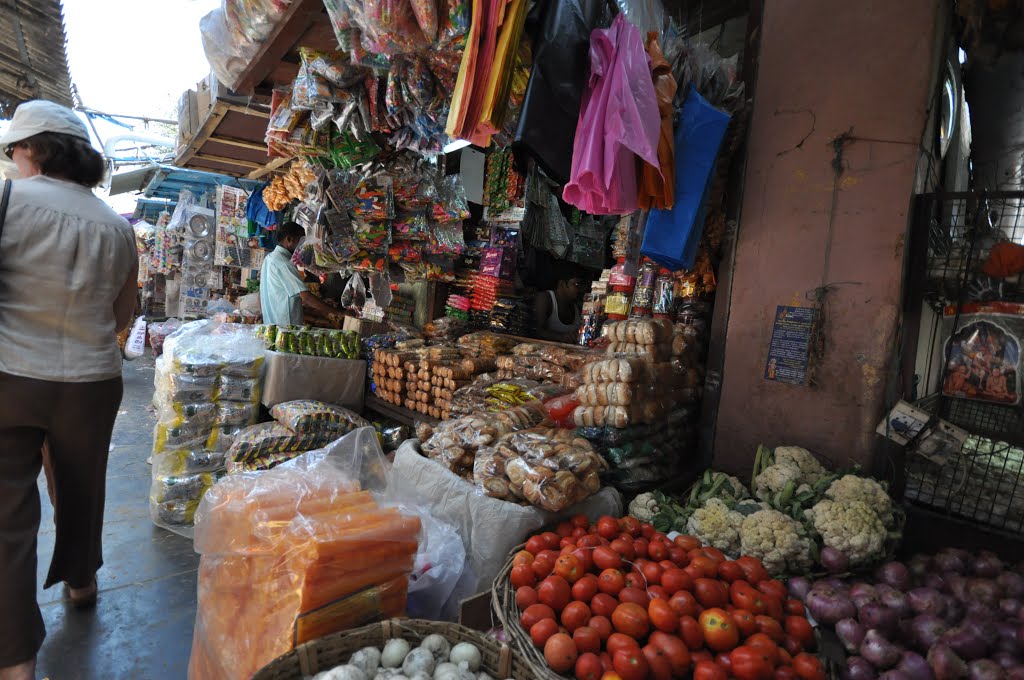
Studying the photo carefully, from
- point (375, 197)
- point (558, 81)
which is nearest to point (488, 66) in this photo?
point (558, 81)

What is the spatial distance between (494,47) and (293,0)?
136 centimetres

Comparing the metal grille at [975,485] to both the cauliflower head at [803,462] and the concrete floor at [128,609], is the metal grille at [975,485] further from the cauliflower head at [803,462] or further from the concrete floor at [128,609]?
the concrete floor at [128,609]

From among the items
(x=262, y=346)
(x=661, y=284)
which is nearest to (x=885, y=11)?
(x=661, y=284)

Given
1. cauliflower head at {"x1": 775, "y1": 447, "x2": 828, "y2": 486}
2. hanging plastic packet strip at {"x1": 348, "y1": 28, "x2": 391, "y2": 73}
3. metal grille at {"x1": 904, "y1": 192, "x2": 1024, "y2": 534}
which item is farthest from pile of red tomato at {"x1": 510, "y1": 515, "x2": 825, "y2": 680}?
hanging plastic packet strip at {"x1": 348, "y1": 28, "x2": 391, "y2": 73}

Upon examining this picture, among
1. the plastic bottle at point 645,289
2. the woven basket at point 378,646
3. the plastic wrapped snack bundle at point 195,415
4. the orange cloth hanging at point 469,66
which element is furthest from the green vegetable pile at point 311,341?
the woven basket at point 378,646

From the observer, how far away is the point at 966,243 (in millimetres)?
2309

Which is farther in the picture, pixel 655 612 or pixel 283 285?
pixel 283 285

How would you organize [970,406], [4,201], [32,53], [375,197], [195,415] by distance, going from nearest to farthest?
[4,201]
[970,406]
[195,415]
[375,197]
[32,53]

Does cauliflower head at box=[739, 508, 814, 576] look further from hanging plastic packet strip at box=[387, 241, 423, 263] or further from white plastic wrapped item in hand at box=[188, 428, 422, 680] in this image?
hanging plastic packet strip at box=[387, 241, 423, 263]

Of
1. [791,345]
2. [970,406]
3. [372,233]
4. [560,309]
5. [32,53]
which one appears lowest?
[970,406]

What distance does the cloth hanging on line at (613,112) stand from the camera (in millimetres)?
2215

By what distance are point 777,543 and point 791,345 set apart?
1108 millimetres

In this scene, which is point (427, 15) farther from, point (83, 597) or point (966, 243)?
point (83, 597)

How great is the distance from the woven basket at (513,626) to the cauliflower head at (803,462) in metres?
1.48
